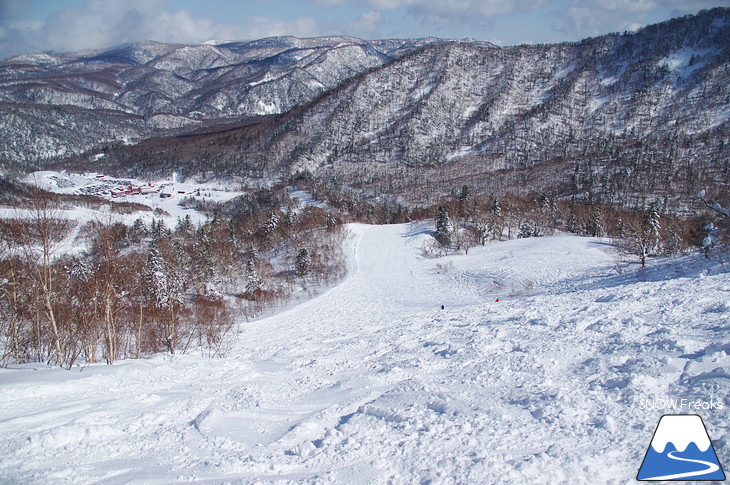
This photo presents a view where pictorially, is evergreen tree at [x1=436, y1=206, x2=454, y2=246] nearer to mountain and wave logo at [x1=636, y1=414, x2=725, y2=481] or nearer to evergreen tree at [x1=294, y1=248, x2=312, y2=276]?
evergreen tree at [x1=294, y1=248, x2=312, y2=276]

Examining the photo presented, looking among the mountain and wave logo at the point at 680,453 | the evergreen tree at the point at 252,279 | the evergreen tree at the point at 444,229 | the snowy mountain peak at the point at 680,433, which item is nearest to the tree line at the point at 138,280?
the evergreen tree at the point at 252,279

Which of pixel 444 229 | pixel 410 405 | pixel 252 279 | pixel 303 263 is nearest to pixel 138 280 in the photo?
pixel 410 405

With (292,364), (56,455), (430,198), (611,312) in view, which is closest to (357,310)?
(292,364)

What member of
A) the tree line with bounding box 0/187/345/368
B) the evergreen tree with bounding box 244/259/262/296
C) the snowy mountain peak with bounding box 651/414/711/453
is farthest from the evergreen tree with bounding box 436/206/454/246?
the snowy mountain peak with bounding box 651/414/711/453

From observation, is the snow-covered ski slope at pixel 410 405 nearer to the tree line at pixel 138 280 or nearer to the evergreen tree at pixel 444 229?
the tree line at pixel 138 280

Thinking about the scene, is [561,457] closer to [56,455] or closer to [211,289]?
[56,455]

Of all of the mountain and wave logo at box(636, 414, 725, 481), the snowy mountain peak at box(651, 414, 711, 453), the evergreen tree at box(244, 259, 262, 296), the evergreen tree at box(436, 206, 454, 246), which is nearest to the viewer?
the mountain and wave logo at box(636, 414, 725, 481)

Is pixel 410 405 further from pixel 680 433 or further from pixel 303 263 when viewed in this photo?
pixel 303 263
